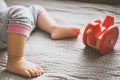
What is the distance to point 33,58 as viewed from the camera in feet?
2.86

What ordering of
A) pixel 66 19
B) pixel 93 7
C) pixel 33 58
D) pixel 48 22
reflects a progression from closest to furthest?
1. pixel 33 58
2. pixel 48 22
3. pixel 66 19
4. pixel 93 7

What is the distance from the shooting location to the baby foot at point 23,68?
2.56 feet

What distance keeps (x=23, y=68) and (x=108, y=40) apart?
0.31 metres

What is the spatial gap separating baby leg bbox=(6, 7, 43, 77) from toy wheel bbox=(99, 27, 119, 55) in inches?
9.1

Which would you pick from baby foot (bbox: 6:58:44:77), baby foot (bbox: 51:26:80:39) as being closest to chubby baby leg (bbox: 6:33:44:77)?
baby foot (bbox: 6:58:44:77)

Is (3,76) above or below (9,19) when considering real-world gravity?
below

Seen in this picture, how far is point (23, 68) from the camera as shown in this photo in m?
0.79

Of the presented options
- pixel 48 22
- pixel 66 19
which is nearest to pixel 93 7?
pixel 66 19

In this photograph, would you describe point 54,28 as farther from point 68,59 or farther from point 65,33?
point 68,59

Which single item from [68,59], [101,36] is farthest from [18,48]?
[101,36]

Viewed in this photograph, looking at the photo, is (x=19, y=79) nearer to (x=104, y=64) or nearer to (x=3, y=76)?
(x=3, y=76)

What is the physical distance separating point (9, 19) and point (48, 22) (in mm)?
223

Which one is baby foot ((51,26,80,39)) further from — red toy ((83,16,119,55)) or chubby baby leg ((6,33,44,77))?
chubby baby leg ((6,33,44,77))

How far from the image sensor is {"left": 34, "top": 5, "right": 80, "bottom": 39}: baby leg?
1002 millimetres
